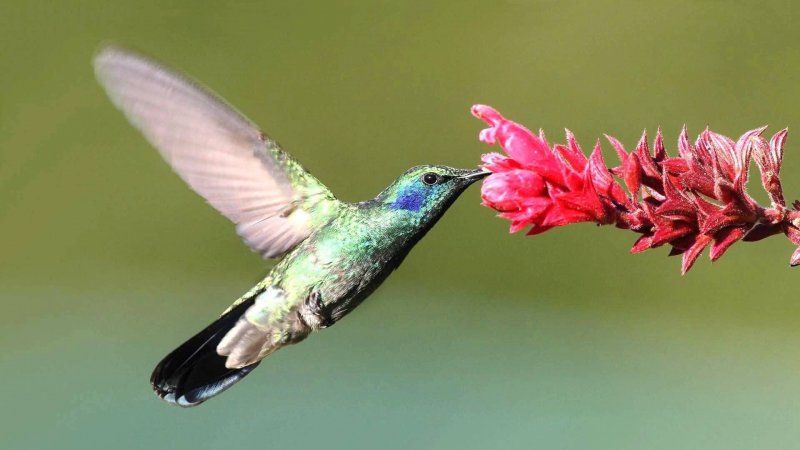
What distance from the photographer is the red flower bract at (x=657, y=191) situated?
0.98 meters

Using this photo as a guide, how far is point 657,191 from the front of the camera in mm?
1027

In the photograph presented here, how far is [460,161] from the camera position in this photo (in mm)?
2551

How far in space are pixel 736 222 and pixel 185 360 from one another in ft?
3.04

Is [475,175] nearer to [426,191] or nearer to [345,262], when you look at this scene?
[426,191]

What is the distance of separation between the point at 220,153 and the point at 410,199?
0.33 metres

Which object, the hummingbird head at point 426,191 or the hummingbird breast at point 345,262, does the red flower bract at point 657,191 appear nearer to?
the hummingbird head at point 426,191

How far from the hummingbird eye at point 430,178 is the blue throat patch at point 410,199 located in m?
0.02

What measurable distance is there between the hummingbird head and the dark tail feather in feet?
1.14

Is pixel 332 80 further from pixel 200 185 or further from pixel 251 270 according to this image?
pixel 200 185

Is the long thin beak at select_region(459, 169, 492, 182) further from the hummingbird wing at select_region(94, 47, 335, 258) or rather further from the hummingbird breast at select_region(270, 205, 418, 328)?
the hummingbird wing at select_region(94, 47, 335, 258)

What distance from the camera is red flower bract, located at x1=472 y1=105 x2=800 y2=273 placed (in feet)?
3.22

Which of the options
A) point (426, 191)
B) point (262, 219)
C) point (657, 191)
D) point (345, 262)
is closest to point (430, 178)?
point (426, 191)

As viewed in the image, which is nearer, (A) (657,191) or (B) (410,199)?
(A) (657,191)

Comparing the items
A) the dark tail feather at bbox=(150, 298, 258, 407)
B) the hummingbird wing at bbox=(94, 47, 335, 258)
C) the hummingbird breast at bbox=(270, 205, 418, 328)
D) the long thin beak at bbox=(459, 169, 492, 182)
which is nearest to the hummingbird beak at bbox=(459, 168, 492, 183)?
the long thin beak at bbox=(459, 169, 492, 182)
